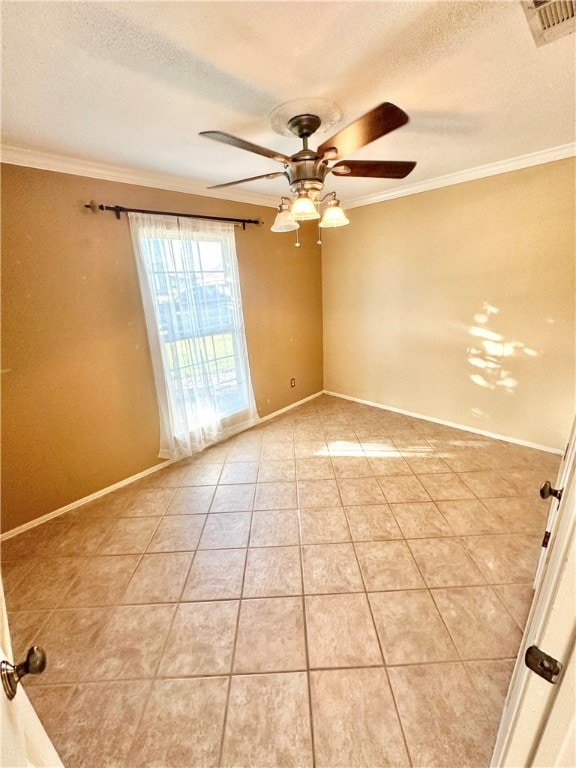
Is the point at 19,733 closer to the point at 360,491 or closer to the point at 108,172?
the point at 360,491

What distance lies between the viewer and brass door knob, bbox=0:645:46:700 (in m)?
0.55

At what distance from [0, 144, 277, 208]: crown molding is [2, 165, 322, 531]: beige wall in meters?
0.04

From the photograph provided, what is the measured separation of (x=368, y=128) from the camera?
1.26 m

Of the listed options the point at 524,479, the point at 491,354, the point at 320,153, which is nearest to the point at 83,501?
the point at 320,153

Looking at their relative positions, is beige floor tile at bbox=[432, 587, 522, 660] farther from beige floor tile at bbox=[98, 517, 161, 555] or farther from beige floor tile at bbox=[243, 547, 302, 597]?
beige floor tile at bbox=[98, 517, 161, 555]

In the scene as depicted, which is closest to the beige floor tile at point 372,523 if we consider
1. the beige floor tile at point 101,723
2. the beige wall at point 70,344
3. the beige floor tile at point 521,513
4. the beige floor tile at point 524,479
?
the beige floor tile at point 521,513

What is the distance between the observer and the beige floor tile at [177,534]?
1.97 metres

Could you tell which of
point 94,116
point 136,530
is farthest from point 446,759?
point 94,116

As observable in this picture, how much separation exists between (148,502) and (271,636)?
1.39 meters

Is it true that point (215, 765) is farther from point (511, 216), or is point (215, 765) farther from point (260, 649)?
point (511, 216)

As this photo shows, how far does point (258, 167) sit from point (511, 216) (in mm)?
2045

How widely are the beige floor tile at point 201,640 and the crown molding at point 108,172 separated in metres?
2.63

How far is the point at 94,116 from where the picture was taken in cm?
157

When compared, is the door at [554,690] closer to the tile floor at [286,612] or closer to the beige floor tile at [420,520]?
the tile floor at [286,612]
